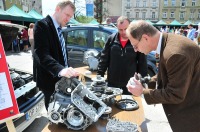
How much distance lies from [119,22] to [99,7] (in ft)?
127

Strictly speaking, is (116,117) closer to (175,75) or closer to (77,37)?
(175,75)

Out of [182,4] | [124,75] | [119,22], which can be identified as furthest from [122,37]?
[182,4]

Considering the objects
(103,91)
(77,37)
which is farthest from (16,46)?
(103,91)

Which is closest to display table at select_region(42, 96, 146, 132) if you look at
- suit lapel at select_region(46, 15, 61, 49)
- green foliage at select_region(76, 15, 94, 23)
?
suit lapel at select_region(46, 15, 61, 49)

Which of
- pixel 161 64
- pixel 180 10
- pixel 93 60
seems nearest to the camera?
pixel 161 64

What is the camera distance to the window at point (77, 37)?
18.0 feet

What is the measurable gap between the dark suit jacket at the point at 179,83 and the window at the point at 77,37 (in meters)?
4.03

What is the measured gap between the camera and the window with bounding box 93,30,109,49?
528cm

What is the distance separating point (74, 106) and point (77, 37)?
4.20 meters

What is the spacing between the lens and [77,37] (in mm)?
5559

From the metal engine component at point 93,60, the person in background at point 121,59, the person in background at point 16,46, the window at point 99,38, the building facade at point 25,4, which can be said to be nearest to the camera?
the person in background at point 121,59

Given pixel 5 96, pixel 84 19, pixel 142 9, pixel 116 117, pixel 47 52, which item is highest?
pixel 142 9

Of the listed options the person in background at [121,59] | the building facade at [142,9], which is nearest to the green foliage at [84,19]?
the person in background at [121,59]

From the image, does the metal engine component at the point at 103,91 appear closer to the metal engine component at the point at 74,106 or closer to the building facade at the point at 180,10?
the metal engine component at the point at 74,106
